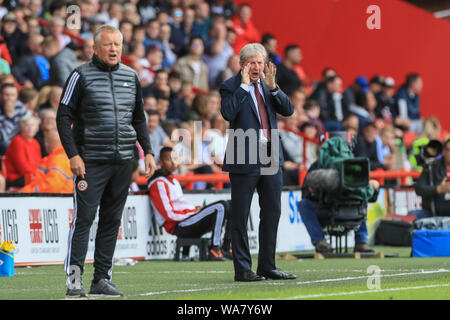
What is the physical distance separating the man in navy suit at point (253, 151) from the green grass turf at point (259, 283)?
14.5 inches

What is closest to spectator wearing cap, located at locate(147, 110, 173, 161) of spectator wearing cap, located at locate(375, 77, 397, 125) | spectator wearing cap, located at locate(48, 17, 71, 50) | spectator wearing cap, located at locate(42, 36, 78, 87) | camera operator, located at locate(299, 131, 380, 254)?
spectator wearing cap, located at locate(42, 36, 78, 87)

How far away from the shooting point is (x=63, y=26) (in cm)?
1944

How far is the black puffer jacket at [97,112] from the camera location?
8820mm

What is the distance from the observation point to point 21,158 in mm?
15672

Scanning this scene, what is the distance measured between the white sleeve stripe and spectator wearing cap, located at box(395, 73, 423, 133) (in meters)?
18.1

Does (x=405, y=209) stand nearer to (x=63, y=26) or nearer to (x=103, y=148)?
(x=63, y=26)

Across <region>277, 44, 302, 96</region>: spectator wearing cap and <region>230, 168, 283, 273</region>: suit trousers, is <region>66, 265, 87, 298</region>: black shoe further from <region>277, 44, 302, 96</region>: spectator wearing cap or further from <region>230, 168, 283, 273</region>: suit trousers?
<region>277, 44, 302, 96</region>: spectator wearing cap

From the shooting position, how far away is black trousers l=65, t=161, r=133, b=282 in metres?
8.79

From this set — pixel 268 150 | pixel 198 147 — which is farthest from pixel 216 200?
pixel 268 150

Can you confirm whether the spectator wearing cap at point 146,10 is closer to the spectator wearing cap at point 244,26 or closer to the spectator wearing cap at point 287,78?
the spectator wearing cap at point 244,26

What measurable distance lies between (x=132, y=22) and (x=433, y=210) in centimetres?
716

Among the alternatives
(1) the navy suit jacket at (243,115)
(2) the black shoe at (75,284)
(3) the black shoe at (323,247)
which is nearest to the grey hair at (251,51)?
(1) the navy suit jacket at (243,115)

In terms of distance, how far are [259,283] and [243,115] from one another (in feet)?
5.44

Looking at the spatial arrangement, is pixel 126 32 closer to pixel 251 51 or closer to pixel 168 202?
pixel 168 202
